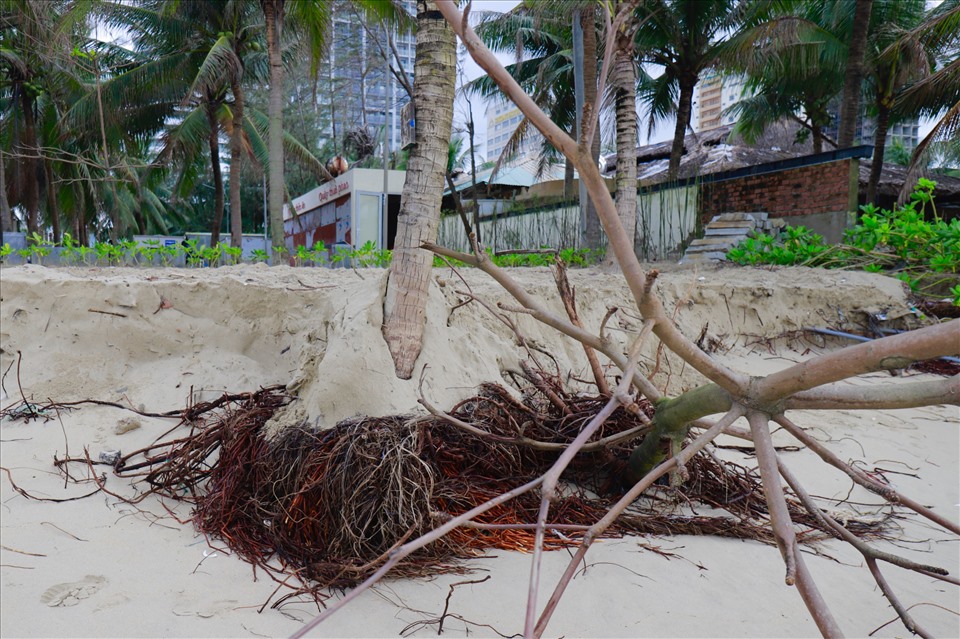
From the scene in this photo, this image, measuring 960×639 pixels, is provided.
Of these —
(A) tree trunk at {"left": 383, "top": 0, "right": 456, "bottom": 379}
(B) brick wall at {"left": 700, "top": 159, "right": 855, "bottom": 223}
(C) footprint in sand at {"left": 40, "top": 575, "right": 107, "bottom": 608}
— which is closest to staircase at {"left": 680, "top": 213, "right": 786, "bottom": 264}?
(B) brick wall at {"left": 700, "top": 159, "right": 855, "bottom": 223}

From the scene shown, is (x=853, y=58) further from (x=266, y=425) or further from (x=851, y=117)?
(x=266, y=425)

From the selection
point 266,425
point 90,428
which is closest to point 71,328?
point 90,428

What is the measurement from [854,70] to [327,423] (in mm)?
14221

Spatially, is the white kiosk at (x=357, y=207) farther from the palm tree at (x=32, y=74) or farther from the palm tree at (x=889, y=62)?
the palm tree at (x=889, y=62)

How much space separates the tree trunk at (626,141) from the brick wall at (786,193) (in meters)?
4.28

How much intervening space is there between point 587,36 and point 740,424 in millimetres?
7341

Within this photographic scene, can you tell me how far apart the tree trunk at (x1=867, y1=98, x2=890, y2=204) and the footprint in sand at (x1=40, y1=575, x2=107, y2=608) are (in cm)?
1497

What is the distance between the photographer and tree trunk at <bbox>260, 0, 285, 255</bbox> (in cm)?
1179

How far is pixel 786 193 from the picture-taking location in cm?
1063

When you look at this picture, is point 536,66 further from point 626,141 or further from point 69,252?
point 69,252

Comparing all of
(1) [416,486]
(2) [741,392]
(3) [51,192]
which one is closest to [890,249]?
(2) [741,392]

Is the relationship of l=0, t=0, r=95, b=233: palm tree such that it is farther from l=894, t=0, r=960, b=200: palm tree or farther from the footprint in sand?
l=894, t=0, r=960, b=200: palm tree

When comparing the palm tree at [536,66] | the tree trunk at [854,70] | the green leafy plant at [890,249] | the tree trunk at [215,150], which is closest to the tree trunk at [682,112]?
the palm tree at [536,66]

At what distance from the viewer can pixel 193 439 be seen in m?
3.30
